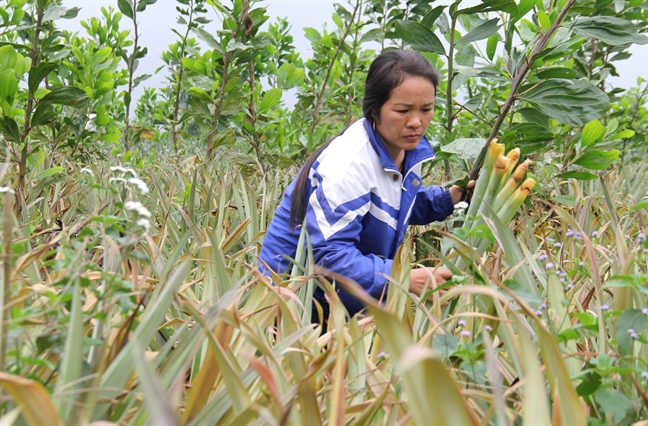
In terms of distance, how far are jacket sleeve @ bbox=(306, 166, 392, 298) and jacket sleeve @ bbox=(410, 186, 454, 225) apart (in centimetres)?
47

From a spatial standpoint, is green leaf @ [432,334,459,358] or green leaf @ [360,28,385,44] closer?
green leaf @ [432,334,459,358]

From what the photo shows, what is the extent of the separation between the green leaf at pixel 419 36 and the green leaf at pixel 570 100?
1.10 feet

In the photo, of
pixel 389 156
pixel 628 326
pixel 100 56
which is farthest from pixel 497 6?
pixel 100 56

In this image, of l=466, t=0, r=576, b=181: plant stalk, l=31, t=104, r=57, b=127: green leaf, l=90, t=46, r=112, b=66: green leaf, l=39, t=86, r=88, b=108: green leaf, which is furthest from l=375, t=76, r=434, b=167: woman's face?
l=90, t=46, r=112, b=66: green leaf

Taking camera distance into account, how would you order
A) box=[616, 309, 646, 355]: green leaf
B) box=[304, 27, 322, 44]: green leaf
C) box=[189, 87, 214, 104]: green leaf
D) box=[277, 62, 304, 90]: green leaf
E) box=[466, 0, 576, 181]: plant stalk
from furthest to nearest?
box=[304, 27, 322, 44]: green leaf < box=[277, 62, 304, 90]: green leaf < box=[189, 87, 214, 104]: green leaf < box=[466, 0, 576, 181]: plant stalk < box=[616, 309, 646, 355]: green leaf

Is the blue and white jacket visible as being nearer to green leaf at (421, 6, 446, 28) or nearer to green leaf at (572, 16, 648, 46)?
green leaf at (421, 6, 446, 28)

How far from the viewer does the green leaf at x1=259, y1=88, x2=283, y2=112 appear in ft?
10.9

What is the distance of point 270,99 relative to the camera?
11.1 ft

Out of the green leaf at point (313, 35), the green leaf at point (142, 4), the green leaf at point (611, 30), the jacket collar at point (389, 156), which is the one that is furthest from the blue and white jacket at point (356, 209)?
the green leaf at point (142, 4)

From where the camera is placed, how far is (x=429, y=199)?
2.22m

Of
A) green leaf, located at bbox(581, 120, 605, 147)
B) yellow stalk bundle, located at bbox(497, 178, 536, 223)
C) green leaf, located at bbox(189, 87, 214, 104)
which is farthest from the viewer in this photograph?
green leaf, located at bbox(189, 87, 214, 104)

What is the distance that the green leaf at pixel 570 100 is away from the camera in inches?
72.6

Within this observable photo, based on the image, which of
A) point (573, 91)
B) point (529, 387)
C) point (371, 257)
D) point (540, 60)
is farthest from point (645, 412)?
point (540, 60)

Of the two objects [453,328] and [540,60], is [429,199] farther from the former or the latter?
[453,328]
